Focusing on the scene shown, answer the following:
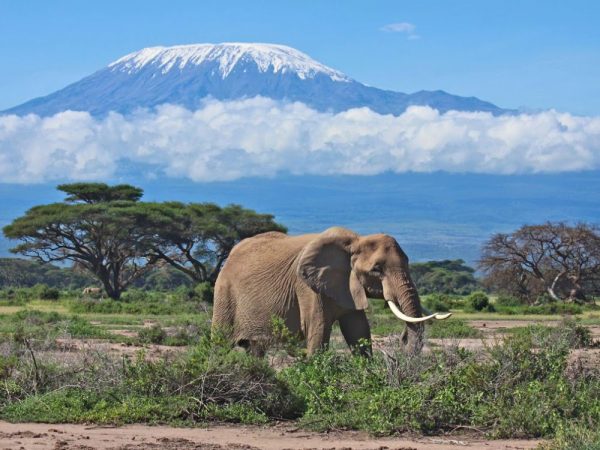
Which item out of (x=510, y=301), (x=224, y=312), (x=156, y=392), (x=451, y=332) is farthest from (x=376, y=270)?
(x=510, y=301)

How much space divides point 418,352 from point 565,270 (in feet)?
117

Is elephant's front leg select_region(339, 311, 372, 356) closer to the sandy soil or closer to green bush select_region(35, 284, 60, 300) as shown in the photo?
the sandy soil

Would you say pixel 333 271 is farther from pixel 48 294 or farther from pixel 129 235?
pixel 129 235

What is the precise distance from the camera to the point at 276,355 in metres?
14.6

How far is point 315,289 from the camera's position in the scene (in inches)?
534

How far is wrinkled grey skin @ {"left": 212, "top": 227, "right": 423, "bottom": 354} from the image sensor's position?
13.3 metres

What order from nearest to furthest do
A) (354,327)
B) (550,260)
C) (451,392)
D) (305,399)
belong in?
(451,392) → (305,399) → (354,327) → (550,260)

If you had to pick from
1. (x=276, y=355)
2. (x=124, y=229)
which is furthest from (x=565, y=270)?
(x=276, y=355)

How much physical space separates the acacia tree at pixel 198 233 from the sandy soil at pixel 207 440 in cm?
3809

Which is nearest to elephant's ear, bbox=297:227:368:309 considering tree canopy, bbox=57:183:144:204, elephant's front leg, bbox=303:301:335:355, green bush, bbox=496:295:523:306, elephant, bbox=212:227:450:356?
elephant, bbox=212:227:450:356

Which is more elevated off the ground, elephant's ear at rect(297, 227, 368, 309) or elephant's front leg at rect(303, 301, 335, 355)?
elephant's ear at rect(297, 227, 368, 309)

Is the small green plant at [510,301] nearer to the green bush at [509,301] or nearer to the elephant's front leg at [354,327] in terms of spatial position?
the green bush at [509,301]

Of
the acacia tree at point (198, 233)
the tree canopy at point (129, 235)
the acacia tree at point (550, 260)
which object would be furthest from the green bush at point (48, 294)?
→ the acacia tree at point (550, 260)

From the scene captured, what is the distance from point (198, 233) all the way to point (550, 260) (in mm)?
15112
